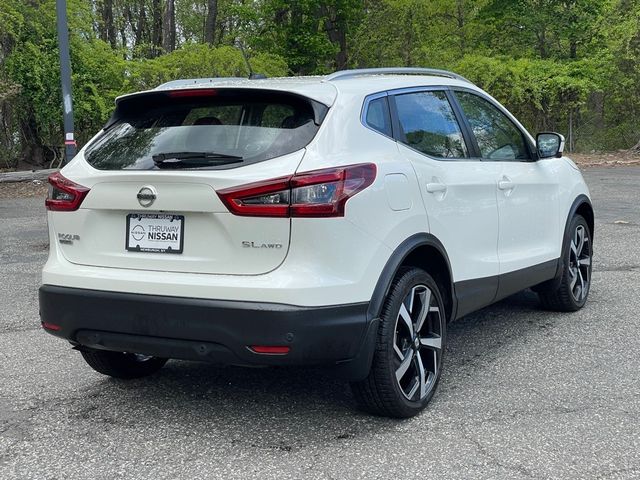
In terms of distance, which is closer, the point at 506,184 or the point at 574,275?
the point at 506,184

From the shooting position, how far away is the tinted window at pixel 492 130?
4.89m

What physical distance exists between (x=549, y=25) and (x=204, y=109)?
25108 mm

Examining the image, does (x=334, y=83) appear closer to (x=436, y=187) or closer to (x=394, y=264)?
(x=436, y=187)

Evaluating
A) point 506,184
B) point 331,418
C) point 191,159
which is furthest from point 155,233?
point 506,184

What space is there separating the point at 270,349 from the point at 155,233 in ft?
2.62

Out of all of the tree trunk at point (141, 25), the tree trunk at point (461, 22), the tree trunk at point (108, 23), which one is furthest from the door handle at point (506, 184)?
the tree trunk at point (141, 25)

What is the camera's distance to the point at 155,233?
357 centimetres

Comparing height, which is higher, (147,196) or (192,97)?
(192,97)

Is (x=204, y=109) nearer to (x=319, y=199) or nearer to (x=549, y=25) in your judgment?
(x=319, y=199)

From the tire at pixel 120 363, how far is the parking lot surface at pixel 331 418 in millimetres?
72

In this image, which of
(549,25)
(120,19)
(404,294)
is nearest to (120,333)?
(404,294)

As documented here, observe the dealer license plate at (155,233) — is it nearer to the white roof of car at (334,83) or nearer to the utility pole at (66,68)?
the white roof of car at (334,83)

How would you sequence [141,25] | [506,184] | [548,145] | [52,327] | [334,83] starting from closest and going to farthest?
[52,327] → [334,83] → [506,184] → [548,145] → [141,25]

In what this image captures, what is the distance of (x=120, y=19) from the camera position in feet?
127
